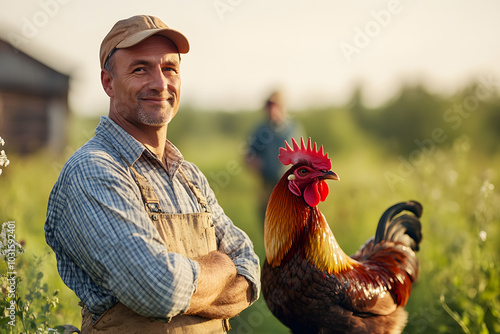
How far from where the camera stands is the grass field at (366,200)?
373cm

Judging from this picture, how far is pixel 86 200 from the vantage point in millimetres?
1680

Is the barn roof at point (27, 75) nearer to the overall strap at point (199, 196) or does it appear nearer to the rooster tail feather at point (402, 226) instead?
the overall strap at point (199, 196)

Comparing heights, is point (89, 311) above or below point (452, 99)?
below

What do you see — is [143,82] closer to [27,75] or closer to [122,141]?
[122,141]

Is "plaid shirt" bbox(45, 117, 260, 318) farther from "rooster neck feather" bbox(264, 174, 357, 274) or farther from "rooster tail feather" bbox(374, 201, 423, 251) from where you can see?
"rooster tail feather" bbox(374, 201, 423, 251)

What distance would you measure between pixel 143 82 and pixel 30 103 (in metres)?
2.27

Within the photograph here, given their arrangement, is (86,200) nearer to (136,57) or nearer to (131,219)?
(131,219)

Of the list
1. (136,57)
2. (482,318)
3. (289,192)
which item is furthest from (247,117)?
(136,57)

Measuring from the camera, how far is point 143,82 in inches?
79.0

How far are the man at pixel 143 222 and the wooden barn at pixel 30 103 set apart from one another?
6.23ft

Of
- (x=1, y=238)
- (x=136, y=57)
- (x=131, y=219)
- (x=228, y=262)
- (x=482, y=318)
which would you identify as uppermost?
(x=136, y=57)

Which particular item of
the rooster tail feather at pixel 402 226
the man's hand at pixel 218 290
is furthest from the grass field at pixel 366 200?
the man's hand at pixel 218 290

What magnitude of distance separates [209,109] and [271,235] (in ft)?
8.54

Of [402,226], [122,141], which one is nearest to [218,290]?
[122,141]
